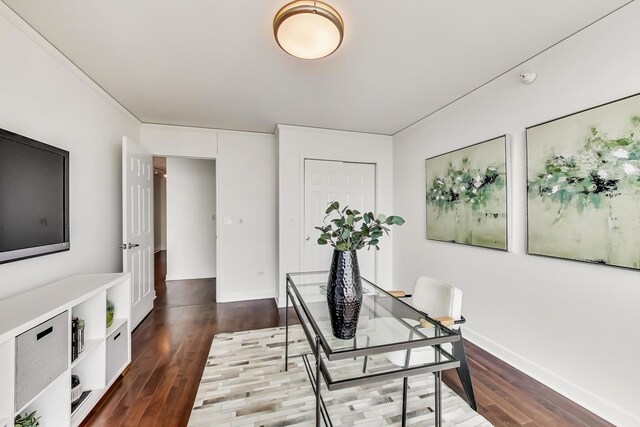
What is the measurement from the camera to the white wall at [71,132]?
1571 millimetres

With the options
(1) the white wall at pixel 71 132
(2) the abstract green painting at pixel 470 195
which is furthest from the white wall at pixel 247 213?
(2) the abstract green painting at pixel 470 195

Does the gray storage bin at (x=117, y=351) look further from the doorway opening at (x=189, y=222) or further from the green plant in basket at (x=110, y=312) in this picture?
the doorway opening at (x=189, y=222)

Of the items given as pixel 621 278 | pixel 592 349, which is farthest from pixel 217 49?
pixel 592 349

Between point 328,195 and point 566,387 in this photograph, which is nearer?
point 566,387

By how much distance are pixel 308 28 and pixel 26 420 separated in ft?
7.99

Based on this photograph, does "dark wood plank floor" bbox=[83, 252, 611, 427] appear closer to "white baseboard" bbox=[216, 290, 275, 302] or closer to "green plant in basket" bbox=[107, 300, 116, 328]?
"green plant in basket" bbox=[107, 300, 116, 328]

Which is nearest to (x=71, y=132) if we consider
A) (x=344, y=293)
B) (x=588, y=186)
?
(x=344, y=293)

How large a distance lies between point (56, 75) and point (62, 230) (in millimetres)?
1120

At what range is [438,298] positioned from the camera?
1771 mm

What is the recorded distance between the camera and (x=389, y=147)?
3.97 m

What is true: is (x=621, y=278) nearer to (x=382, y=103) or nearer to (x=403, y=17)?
(x=403, y=17)

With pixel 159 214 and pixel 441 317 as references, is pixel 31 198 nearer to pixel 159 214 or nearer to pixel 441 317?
pixel 441 317

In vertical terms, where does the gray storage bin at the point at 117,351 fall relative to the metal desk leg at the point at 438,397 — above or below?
below

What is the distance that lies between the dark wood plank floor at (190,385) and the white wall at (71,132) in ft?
2.90
